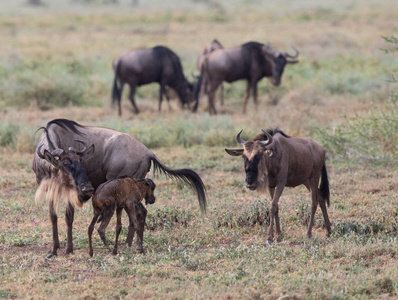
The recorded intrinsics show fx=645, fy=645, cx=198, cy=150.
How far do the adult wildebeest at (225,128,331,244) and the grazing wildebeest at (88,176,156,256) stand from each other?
108cm

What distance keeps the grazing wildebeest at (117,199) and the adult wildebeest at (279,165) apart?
1.08 m

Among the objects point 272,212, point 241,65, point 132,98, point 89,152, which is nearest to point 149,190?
point 89,152

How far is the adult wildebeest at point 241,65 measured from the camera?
15773mm

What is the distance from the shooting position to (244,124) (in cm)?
1330

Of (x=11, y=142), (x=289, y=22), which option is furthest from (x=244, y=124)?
(x=289, y=22)

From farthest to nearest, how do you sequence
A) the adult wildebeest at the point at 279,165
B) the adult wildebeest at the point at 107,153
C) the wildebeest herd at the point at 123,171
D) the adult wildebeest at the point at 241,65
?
the adult wildebeest at the point at 241,65 → the adult wildebeest at the point at 107,153 → the adult wildebeest at the point at 279,165 → the wildebeest herd at the point at 123,171

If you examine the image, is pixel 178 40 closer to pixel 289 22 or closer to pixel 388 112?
pixel 289 22

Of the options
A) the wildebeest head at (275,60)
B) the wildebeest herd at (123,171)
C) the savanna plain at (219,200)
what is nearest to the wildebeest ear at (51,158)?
the wildebeest herd at (123,171)

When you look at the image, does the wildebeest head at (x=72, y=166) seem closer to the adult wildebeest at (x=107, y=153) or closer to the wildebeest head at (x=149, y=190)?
the adult wildebeest at (x=107, y=153)

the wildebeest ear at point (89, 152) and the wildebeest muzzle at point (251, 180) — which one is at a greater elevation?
the wildebeest ear at point (89, 152)

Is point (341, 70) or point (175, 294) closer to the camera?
point (175, 294)

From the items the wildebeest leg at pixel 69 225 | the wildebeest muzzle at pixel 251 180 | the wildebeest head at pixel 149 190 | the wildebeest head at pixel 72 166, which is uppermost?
the wildebeest head at pixel 72 166

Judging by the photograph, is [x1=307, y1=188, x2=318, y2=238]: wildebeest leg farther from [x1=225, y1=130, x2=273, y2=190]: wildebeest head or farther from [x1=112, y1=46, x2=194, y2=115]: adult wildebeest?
[x1=112, y1=46, x2=194, y2=115]: adult wildebeest

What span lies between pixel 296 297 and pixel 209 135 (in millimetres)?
6995
